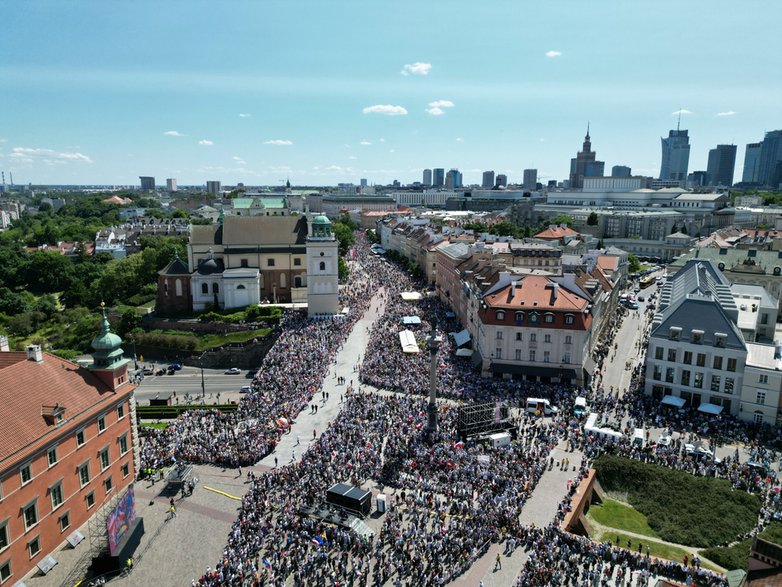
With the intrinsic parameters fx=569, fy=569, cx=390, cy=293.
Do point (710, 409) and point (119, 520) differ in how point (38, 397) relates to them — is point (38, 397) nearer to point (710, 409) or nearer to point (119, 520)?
point (119, 520)

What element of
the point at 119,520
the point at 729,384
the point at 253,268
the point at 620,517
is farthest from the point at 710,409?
the point at 253,268

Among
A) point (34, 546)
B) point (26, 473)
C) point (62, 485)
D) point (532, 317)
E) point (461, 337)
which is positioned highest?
point (532, 317)

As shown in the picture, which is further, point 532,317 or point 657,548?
point 532,317

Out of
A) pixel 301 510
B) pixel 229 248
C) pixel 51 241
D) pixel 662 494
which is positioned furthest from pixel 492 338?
pixel 51 241

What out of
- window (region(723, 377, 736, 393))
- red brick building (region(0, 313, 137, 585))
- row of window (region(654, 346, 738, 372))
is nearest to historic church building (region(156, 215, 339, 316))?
row of window (region(654, 346, 738, 372))

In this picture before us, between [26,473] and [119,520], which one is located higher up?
[26,473]

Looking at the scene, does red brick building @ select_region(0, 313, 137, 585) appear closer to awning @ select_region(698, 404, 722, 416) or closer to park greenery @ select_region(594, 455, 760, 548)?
park greenery @ select_region(594, 455, 760, 548)
